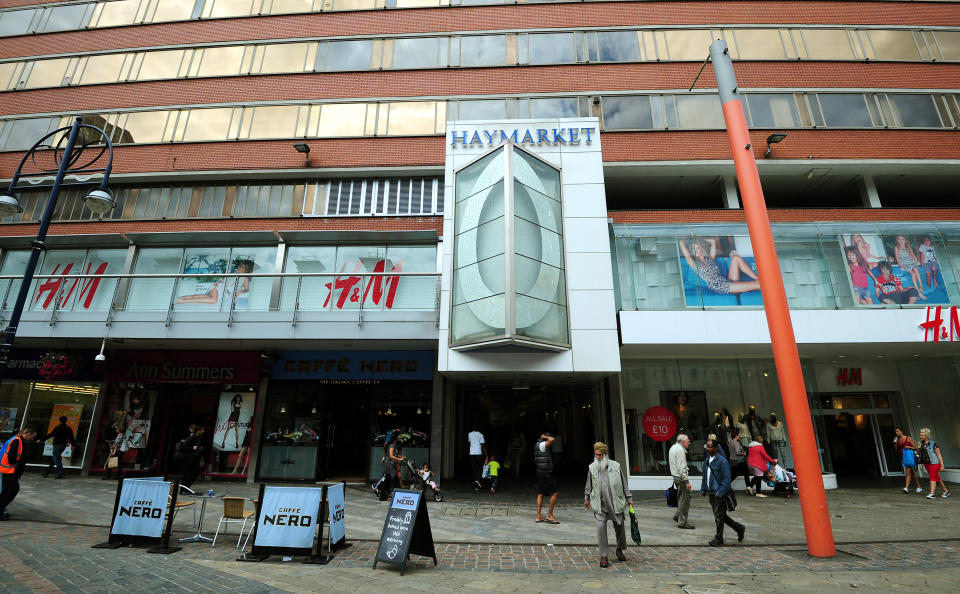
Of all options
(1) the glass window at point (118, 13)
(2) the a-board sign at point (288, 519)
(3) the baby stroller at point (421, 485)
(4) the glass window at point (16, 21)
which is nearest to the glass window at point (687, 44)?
(3) the baby stroller at point (421, 485)

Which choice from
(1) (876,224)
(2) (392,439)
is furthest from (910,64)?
(2) (392,439)

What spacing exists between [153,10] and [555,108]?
18943 millimetres

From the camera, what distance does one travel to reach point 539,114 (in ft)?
56.1

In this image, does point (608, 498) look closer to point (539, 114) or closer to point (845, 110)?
point (539, 114)

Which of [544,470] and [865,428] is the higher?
[865,428]

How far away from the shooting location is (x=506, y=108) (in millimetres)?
17109

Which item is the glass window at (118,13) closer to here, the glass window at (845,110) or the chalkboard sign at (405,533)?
the chalkboard sign at (405,533)

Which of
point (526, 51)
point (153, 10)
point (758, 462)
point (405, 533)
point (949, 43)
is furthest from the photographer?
point (153, 10)

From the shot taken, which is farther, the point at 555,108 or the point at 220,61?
the point at 220,61

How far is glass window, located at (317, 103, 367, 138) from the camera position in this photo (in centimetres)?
1712

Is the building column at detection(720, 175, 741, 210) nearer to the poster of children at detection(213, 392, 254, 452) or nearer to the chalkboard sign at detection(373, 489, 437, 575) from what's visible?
the chalkboard sign at detection(373, 489, 437, 575)

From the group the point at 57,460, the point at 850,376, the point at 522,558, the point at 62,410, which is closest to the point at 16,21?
the point at 62,410

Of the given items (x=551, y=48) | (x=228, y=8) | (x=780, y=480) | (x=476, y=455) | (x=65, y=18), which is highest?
(x=65, y=18)

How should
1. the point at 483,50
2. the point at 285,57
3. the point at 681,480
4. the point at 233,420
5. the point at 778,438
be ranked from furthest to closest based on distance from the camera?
the point at 285,57 < the point at 483,50 < the point at 233,420 < the point at 778,438 < the point at 681,480
